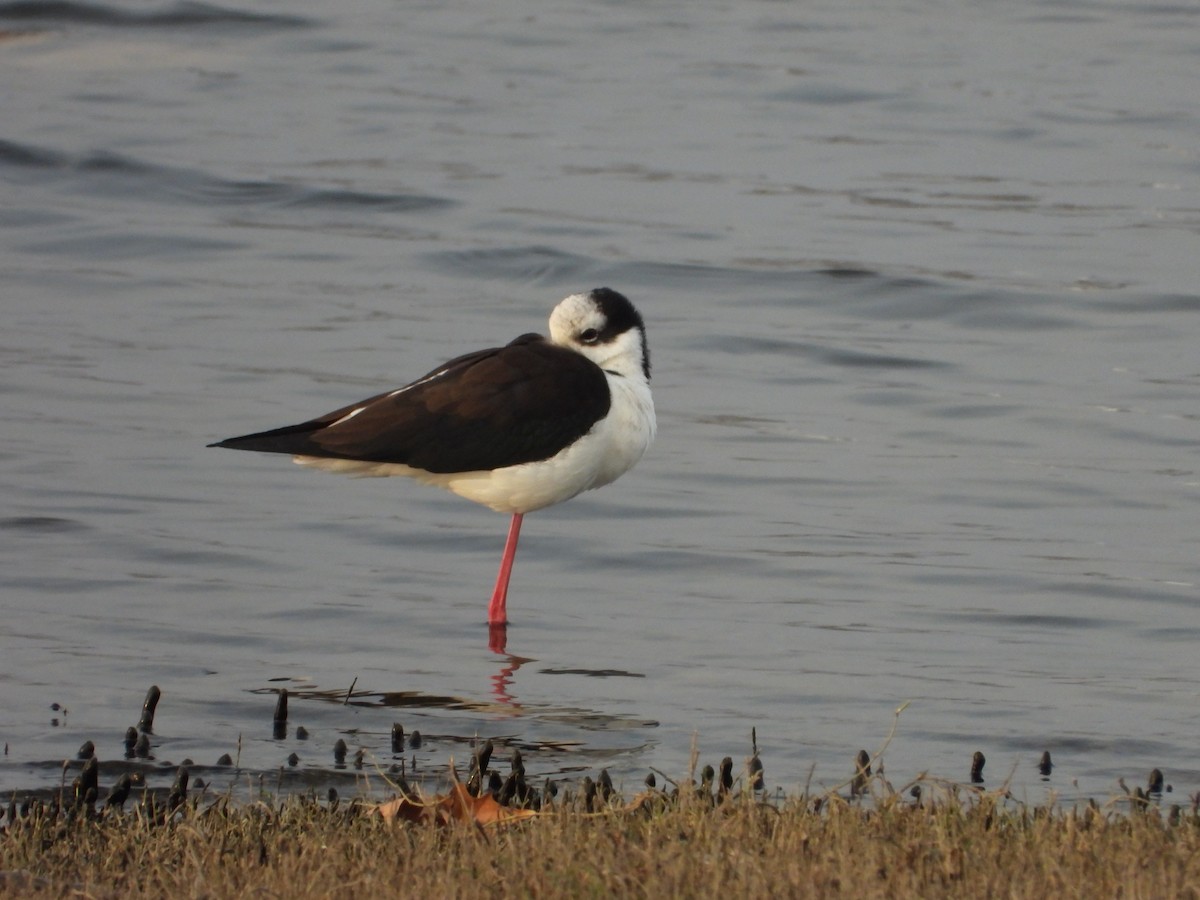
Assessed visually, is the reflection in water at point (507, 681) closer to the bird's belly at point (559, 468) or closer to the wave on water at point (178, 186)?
the bird's belly at point (559, 468)

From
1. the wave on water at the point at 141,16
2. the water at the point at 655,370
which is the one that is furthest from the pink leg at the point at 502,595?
the wave on water at the point at 141,16

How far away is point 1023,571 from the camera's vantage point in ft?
33.5

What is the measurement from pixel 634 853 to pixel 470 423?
14.0ft

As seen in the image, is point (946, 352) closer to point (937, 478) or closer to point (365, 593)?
point (937, 478)

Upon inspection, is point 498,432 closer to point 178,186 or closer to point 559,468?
point 559,468

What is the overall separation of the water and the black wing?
0.81 m

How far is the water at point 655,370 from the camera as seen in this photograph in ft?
26.6

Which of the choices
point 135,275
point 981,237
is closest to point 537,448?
point 135,275

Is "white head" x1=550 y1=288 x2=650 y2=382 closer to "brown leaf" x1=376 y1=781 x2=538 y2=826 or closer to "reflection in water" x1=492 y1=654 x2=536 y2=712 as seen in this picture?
"reflection in water" x1=492 y1=654 x2=536 y2=712

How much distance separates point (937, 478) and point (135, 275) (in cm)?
794

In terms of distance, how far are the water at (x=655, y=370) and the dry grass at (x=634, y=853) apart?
73 cm

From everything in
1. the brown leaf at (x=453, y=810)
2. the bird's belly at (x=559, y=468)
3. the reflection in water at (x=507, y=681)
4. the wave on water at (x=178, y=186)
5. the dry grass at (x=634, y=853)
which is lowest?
the dry grass at (x=634, y=853)

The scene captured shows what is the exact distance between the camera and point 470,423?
29.8 ft

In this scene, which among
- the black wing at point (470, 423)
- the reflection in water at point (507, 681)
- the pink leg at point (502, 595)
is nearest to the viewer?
the reflection in water at point (507, 681)
